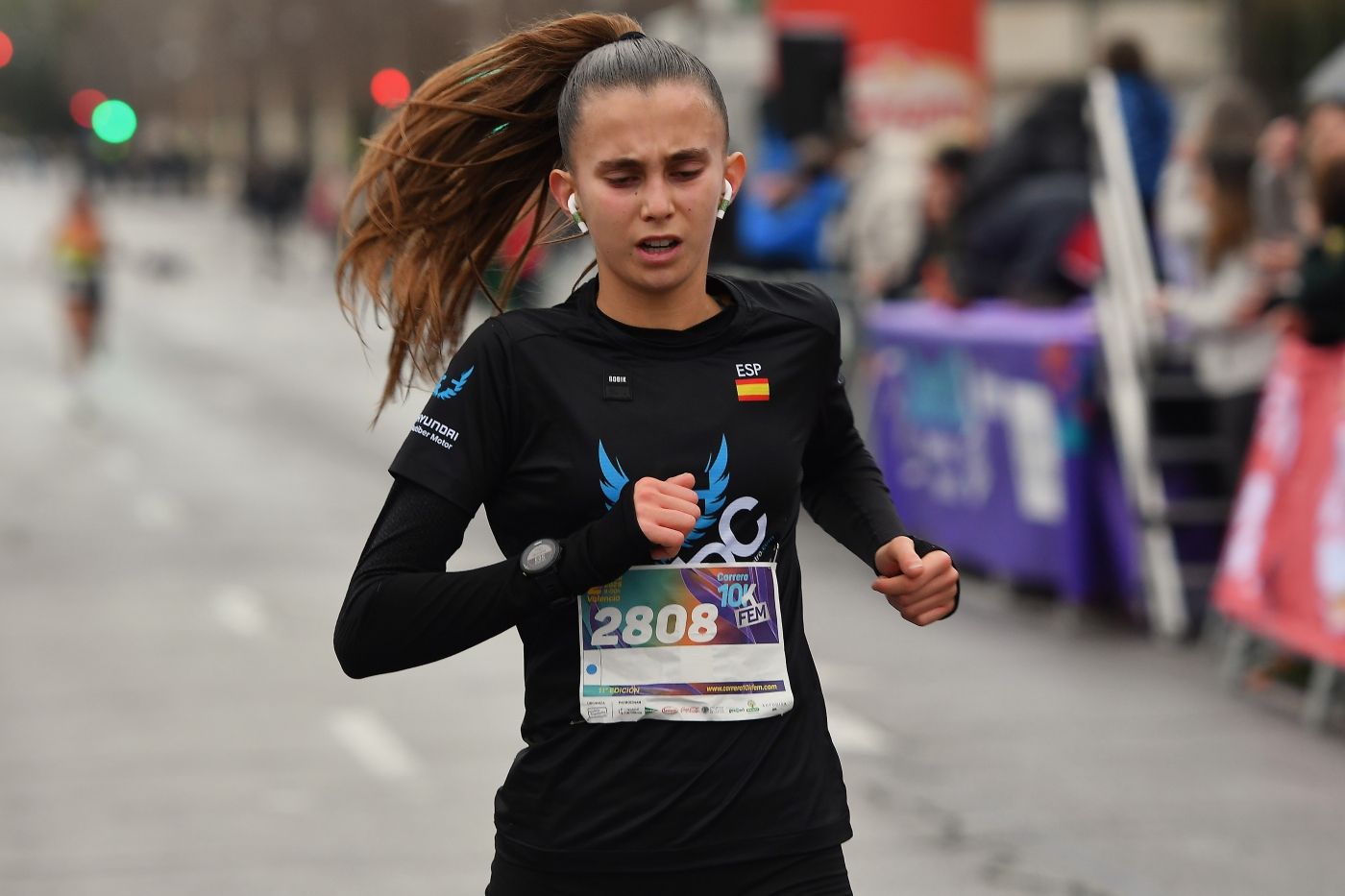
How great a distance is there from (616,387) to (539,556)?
263 millimetres

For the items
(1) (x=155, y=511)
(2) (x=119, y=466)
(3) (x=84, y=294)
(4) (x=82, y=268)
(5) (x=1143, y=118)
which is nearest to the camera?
(5) (x=1143, y=118)

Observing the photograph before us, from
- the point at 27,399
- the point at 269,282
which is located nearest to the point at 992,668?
the point at 27,399

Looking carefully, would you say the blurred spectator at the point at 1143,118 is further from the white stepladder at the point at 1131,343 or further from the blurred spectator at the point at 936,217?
the blurred spectator at the point at 936,217

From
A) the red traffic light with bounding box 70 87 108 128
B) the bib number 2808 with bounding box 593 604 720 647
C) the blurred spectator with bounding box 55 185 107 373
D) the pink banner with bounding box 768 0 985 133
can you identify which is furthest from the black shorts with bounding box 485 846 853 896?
the red traffic light with bounding box 70 87 108 128

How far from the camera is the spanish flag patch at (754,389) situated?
120 inches

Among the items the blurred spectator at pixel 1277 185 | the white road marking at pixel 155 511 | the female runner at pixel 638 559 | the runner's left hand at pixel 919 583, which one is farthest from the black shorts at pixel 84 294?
the runner's left hand at pixel 919 583

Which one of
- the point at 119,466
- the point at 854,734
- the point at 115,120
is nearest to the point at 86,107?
the point at 115,120

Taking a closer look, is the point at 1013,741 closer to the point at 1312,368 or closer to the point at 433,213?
the point at 1312,368

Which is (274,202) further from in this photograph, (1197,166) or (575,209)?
(575,209)

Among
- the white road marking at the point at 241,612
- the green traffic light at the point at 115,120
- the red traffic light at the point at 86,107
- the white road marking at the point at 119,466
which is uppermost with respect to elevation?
the red traffic light at the point at 86,107

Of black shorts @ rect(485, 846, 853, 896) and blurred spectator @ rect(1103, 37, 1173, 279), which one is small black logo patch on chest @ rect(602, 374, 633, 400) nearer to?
black shorts @ rect(485, 846, 853, 896)

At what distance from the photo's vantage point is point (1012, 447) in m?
10.9

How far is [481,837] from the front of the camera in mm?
6844

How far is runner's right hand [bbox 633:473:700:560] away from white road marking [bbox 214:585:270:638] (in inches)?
312
